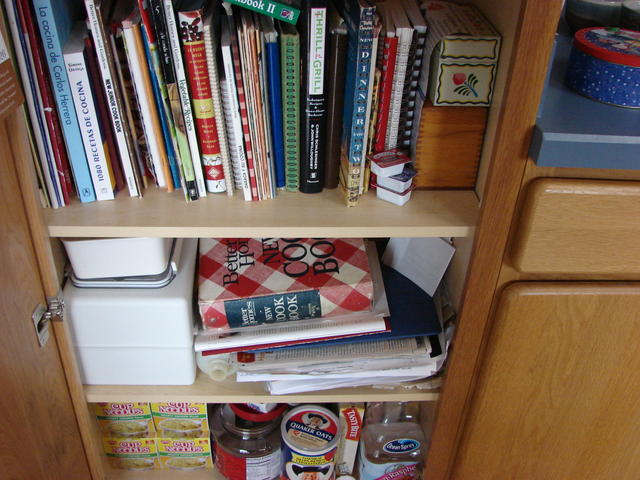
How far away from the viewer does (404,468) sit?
1.18m

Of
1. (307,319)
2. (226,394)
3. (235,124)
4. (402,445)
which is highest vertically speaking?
(235,124)

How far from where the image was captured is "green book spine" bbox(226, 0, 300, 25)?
0.73 m

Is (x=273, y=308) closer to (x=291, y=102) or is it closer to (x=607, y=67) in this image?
(x=291, y=102)

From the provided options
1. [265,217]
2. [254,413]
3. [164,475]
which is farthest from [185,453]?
[265,217]

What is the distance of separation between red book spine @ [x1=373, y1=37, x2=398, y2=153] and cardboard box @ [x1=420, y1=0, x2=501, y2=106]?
0.06 meters

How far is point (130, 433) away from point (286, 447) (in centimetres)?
30

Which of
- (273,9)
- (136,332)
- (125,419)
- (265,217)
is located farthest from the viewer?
(125,419)

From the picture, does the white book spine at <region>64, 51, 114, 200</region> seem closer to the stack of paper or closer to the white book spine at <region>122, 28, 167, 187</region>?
the white book spine at <region>122, 28, 167, 187</region>

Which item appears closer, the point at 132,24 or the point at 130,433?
the point at 132,24

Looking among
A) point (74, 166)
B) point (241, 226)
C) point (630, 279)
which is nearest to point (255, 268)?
point (241, 226)

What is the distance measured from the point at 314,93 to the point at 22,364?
20.1 inches

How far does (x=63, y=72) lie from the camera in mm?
756

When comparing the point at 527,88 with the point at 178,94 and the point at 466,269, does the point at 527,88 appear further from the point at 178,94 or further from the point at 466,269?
the point at 178,94

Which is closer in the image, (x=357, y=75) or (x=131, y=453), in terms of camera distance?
(x=357, y=75)
